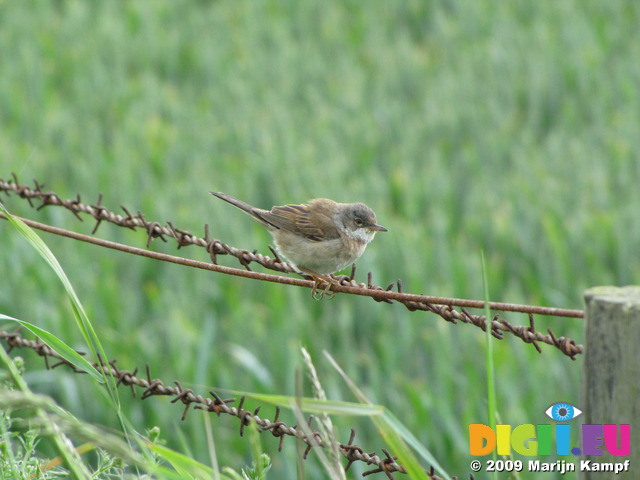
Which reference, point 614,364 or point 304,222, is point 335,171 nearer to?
point 304,222

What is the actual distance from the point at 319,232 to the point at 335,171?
3.36 metres

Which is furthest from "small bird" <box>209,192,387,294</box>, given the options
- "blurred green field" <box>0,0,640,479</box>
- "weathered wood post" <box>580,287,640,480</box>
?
"weathered wood post" <box>580,287,640,480</box>

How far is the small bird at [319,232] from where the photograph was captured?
3254 millimetres

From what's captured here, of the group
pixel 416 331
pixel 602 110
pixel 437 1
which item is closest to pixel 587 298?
pixel 416 331

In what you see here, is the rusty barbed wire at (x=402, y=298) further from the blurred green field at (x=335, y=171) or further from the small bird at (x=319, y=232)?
the blurred green field at (x=335, y=171)

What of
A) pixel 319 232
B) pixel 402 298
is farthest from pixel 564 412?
pixel 319 232

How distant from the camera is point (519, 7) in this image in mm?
12078

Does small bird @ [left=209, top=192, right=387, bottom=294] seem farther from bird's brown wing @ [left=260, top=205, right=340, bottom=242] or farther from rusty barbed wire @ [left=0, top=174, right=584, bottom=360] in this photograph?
rusty barbed wire @ [left=0, top=174, right=584, bottom=360]

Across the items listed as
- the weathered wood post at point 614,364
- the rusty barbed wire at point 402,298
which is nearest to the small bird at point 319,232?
the rusty barbed wire at point 402,298

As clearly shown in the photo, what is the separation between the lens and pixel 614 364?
1.47 m

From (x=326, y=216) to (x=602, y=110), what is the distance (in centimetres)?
621

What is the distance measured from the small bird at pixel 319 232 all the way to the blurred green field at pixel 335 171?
39cm

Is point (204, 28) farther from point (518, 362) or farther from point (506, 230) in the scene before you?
point (518, 362)

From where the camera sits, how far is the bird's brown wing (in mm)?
3305
